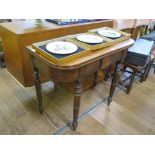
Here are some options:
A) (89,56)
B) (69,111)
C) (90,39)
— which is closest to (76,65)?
(89,56)

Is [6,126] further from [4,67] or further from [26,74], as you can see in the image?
[4,67]

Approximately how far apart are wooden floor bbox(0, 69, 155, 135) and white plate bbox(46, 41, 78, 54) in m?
0.79

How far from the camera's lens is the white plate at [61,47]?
3.57 feet

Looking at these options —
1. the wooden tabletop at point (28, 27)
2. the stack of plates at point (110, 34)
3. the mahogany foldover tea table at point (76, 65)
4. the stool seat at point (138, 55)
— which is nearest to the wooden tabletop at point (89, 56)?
the mahogany foldover tea table at point (76, 65)

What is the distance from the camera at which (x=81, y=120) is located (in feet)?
5.30

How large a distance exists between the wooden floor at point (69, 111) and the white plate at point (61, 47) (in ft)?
2.61

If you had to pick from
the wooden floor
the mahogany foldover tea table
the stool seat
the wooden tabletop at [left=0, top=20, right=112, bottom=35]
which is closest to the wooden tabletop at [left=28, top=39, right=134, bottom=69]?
the mahogany foldover tea table

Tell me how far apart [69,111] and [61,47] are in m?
0.83

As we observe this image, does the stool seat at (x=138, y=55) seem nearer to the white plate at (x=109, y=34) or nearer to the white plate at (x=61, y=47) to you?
the white plate at (x=109, y=34)

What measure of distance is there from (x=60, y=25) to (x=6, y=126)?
1.24 metres

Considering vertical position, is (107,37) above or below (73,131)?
above
